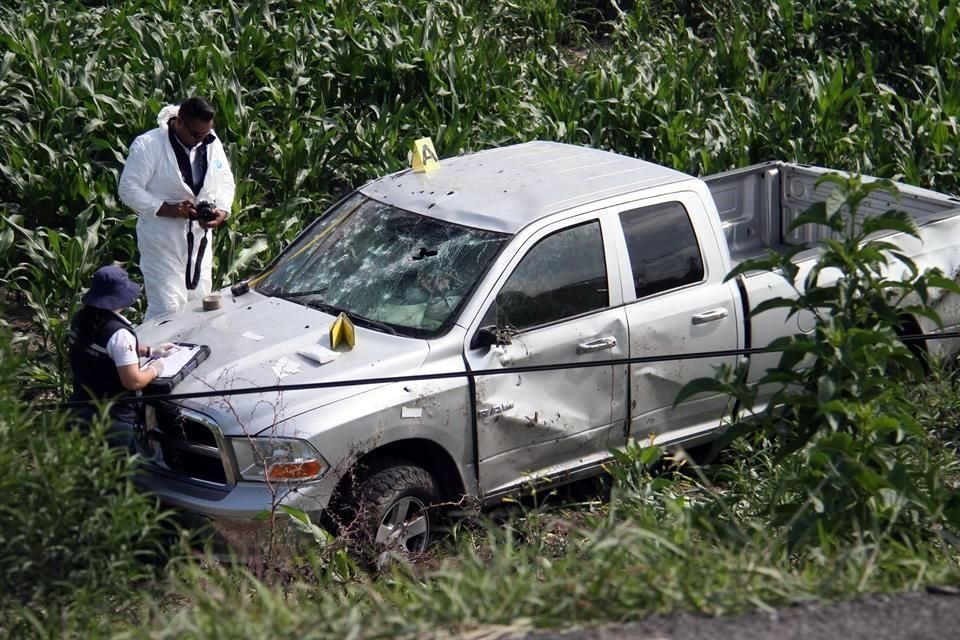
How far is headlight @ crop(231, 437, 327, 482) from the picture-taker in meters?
5.53

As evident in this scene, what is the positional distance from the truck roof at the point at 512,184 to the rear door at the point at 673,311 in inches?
9.5

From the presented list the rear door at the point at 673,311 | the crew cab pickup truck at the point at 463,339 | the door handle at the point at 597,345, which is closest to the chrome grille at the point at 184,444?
the crew cab pickup truck at the point at 463,339

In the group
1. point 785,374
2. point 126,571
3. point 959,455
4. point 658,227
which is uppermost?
point 658,227

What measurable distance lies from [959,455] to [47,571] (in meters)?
4.79

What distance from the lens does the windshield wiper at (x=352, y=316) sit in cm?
626

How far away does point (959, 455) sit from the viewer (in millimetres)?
6988

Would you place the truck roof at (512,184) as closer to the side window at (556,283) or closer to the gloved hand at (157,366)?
the side window at (556,283)

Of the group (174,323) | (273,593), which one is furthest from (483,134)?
(273,593)

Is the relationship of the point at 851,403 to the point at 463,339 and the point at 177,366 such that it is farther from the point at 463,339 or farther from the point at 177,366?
the point at 177,366

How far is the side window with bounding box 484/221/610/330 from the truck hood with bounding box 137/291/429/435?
1.73 feet

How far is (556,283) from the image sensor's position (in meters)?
6.49

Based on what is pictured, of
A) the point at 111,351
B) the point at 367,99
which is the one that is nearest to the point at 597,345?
the point at 111,351

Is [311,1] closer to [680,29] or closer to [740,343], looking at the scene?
[680,29]

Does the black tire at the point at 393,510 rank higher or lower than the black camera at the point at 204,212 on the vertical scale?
lower
